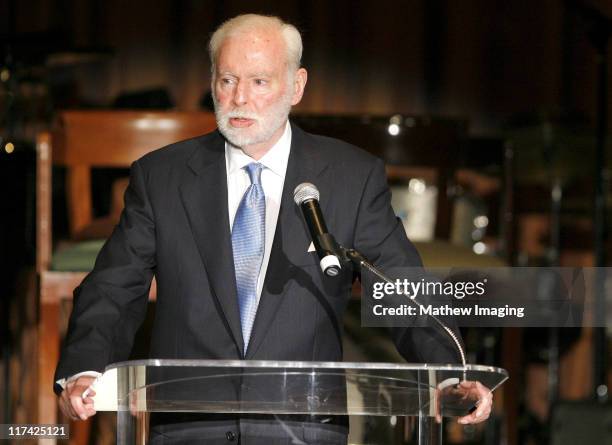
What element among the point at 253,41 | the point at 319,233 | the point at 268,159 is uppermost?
the point at 253,41

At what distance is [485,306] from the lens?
2580mm

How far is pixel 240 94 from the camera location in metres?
2.34

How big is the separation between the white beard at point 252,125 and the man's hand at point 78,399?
0.61m

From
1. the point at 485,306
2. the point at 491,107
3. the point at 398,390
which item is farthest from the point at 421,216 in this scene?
the point at 398,390

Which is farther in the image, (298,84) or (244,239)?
(298,84)

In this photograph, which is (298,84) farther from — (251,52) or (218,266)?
(218,266)

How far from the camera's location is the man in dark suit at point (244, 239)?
2287 mm

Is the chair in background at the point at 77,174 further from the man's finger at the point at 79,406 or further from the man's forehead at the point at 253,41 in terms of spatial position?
the man's finger at the point at 79,406

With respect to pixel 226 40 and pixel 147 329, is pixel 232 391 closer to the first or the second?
pixel 226 40

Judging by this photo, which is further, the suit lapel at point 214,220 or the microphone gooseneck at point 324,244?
the suit lapel at point 214,220

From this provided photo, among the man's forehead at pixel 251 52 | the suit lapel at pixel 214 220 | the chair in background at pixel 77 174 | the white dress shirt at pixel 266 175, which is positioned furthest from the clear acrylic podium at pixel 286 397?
the chair in background at pixel 77 174

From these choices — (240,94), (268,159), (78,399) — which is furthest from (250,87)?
(78,399)

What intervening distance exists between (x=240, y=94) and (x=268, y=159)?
0.59 feet

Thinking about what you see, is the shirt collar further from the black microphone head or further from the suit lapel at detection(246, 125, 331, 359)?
the black microphone head
